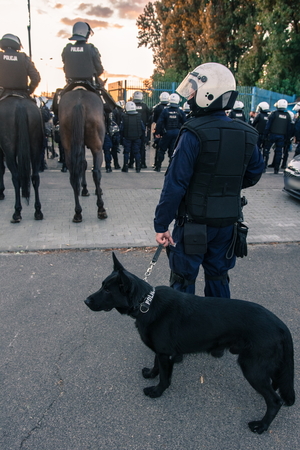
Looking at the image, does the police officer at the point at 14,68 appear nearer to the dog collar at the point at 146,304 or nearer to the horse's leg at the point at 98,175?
the horse's leg at the point at 98,175

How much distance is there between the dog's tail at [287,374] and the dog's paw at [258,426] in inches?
8.8

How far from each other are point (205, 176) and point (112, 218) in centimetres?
423

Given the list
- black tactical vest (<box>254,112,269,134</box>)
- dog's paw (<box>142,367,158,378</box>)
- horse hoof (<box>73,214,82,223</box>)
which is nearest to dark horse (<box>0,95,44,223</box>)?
horse hoof (<box>73,214,82,223</box>)

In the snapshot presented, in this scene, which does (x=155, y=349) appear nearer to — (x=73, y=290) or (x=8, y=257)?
(x=73, y=290)

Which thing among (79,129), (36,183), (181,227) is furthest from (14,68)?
(181,227)

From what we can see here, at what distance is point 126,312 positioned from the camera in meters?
2.52

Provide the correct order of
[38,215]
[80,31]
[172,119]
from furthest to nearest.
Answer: [172,119]
[38,215]
[80,31]

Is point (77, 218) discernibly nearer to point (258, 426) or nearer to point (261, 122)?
point (258, 426)

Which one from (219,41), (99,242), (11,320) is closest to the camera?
(11,320)

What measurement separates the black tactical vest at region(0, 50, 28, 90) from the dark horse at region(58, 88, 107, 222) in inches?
29.0

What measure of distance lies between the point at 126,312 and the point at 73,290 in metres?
1.83

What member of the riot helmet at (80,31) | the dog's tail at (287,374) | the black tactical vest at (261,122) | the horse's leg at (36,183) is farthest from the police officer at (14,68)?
the black tactical vest at (261,122)

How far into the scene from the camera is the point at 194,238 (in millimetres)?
2805

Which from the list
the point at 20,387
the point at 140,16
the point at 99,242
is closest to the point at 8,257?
the point at 99,242
